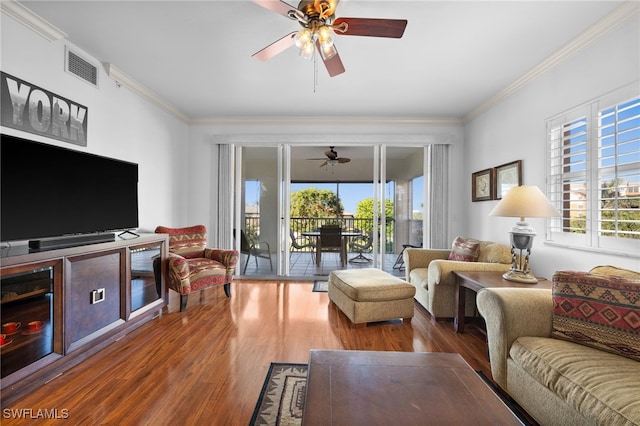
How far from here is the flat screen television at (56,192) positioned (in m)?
1.84

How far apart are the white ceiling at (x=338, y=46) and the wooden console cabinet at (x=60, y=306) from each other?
180 centimetres

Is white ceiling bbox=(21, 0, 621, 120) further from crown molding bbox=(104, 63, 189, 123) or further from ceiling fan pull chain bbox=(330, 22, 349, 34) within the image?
ceiling fan pull chain bbox=(330, 22, 349, 34)

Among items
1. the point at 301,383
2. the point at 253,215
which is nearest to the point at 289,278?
the point at 253,215

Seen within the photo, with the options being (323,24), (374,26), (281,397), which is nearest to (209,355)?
(281,397)

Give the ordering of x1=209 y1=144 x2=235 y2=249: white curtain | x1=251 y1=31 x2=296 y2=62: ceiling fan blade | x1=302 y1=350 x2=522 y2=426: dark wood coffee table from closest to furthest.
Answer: x1=302 y1=350 x2=522 y2=426: dark wood coffee table
x1=251 y1=31 x2=296 y2=62: ceiling fan blade
x1=209 y1=144 x2=235 y2=249: white curtain

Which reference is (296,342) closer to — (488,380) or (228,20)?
(488,380)

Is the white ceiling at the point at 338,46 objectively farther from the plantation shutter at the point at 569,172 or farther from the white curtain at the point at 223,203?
the white curtain at the point at 223,203

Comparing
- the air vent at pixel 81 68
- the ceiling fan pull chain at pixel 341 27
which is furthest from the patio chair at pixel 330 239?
the air vent at pixel 81 68

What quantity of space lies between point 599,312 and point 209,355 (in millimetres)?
2475

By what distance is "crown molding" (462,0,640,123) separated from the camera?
2.09 metres

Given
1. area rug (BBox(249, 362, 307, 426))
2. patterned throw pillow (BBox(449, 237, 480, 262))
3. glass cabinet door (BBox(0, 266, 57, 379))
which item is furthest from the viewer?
patterned throw pillow (BBox(449, 237, 480, 262))

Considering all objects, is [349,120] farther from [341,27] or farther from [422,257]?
[341,27]

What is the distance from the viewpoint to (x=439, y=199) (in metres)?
4.62

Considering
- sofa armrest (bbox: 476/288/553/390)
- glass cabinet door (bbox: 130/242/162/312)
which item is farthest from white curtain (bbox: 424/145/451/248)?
glass cabinet door (bbox: 130/242/162/312)
